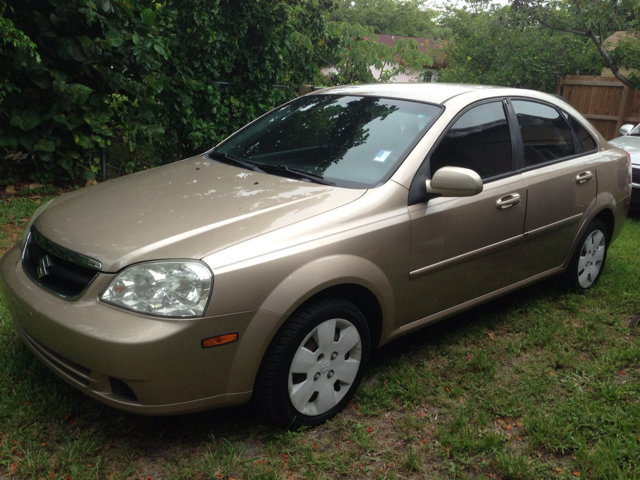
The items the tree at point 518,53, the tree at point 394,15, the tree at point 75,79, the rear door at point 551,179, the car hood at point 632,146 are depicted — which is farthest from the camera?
the tree at point 394,15

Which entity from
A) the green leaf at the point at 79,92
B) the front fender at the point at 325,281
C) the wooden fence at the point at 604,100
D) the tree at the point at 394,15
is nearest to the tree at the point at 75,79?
the green leaf at the point at 79,92

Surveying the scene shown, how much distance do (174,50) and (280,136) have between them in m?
3.59

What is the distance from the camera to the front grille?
8.64 ft

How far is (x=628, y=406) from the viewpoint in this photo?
127 inches

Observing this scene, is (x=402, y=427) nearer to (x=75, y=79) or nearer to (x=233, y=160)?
(x=233, y=160)

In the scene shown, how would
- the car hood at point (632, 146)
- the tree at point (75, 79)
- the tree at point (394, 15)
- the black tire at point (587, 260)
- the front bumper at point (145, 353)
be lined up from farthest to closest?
1. the tree at point (394, 15)
2. the car hood at point (632, 146)
3. the tree at point (75, 79)
4. the black tire at point (587, 260)
5. the front bumper at point (145, 353)

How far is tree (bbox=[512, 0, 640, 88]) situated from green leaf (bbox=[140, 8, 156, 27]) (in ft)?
28.1

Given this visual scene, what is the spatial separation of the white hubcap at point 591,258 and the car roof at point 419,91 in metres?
1.30

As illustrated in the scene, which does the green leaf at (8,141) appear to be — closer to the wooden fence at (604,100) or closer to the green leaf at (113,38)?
the green leaf at (113,38)

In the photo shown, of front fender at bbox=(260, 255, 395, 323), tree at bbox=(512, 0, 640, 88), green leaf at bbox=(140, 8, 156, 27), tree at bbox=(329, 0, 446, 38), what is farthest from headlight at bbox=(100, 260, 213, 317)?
tree at bbox=(329, 0, 446, 38)

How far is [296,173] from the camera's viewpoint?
3.44 m

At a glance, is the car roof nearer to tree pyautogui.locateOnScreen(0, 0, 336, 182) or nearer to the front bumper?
the front bumper

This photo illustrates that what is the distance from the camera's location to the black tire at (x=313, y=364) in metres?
2.73

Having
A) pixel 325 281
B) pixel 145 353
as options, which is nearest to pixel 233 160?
pixel 325 281
